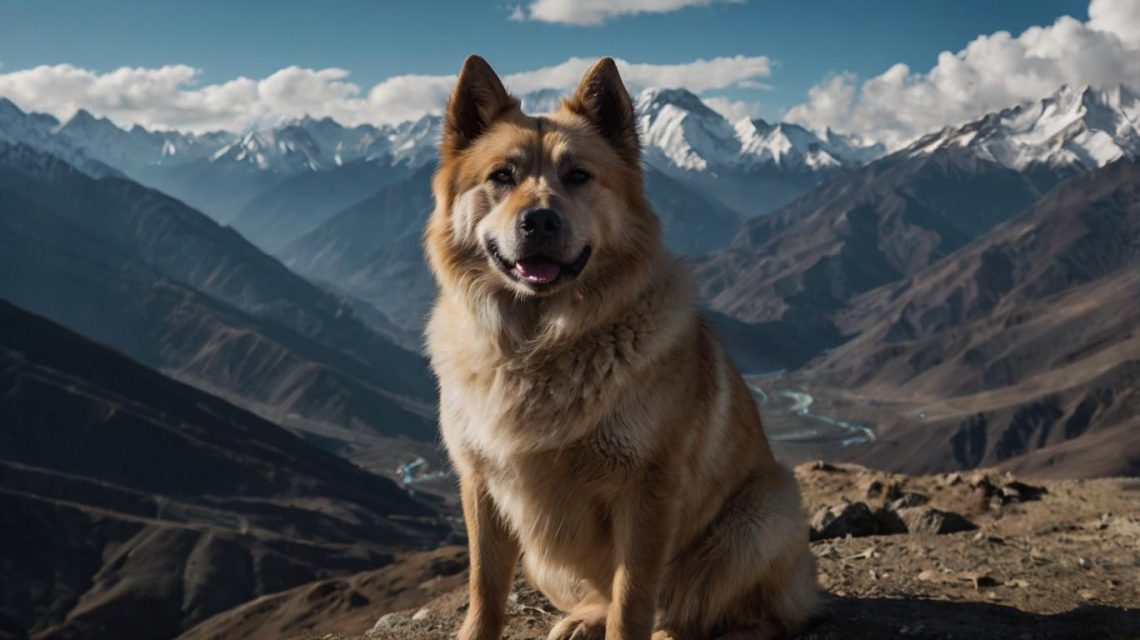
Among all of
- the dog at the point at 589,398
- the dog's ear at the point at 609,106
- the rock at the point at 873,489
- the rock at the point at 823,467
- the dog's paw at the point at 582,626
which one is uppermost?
the dog's ear at the point at 609,106

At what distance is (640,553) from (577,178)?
9.96 feet

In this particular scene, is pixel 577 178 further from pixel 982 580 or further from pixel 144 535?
pixel 144 535

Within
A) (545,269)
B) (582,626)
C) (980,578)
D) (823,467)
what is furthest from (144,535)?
(545,269)

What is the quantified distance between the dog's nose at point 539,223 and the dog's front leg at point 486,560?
2195mm

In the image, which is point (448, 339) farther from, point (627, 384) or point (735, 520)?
point (735, 520)

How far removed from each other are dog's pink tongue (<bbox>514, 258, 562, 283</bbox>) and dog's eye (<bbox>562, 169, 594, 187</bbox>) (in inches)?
30.1

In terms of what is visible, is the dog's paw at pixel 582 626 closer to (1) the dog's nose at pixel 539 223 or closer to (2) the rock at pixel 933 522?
(1) the dog's nose at pixel 539 223

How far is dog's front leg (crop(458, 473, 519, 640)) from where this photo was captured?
26.1 feet

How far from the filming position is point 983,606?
9.75 metres

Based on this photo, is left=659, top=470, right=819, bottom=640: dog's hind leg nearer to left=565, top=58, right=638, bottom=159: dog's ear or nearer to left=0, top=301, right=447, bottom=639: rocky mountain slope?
left=565, top=58, right=638, bottom=159: dog's ear

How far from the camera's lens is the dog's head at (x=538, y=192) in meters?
7.27

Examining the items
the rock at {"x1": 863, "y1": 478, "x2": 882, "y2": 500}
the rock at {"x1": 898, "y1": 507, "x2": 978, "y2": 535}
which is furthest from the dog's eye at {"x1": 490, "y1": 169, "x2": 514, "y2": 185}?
the rock at {"x1": 863, "y1": 478, "x2": 882, "y2": 500}

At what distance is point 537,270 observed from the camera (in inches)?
288

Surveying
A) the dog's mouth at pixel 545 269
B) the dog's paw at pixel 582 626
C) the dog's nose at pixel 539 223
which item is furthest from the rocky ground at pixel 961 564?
the dog's nose at pixel 539 223
